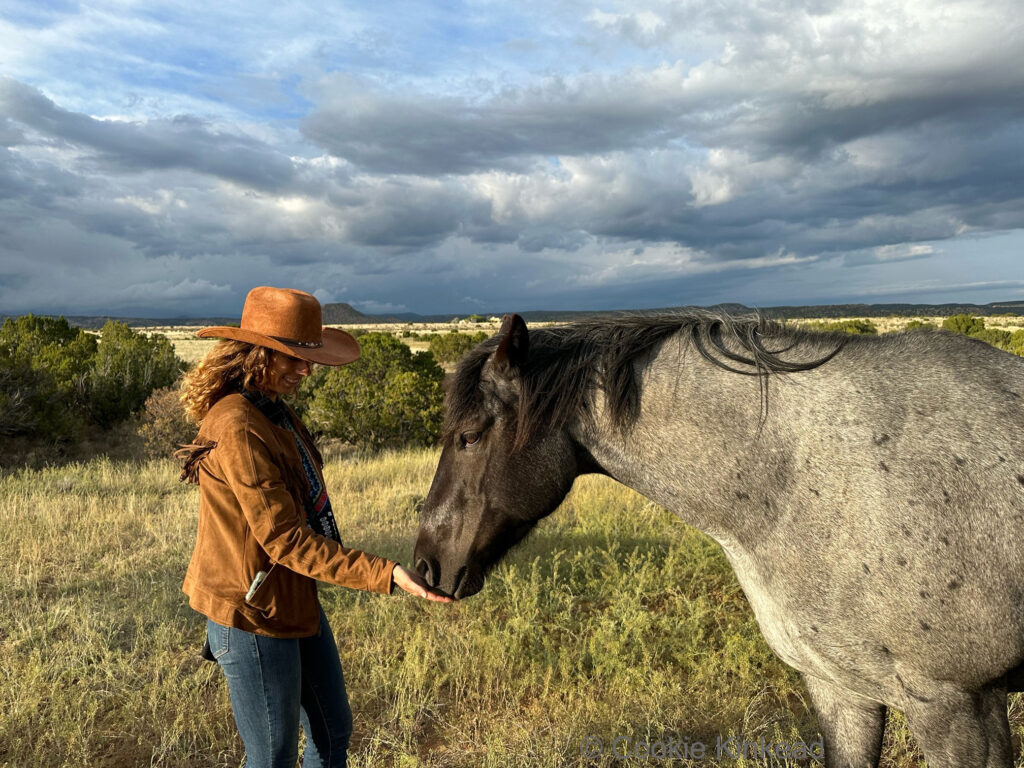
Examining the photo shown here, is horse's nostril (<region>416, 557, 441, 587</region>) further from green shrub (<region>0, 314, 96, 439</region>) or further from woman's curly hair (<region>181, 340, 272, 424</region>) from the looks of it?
green shrub (<region>0, 314, 96, 439</region>)

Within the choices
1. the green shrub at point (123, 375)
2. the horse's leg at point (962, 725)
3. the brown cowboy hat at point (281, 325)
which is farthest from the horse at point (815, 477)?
the green shrub at point (123, 375)

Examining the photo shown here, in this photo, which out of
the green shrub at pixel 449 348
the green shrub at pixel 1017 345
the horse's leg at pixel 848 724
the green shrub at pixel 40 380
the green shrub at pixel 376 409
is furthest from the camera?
the green shrub at pixel 449 348

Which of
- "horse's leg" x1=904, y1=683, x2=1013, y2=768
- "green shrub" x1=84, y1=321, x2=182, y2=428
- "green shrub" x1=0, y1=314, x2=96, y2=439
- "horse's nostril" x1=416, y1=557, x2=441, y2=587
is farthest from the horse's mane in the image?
"green shrub" x1=84, y1=321, x2=182, y2=428

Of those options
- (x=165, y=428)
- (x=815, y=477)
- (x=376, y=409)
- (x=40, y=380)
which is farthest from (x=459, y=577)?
(x=40, y=380)

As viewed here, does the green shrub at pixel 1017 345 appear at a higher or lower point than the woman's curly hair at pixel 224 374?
lower

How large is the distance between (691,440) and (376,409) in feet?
39.7

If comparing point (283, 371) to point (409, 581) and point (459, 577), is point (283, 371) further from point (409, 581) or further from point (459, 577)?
point (459, 577)

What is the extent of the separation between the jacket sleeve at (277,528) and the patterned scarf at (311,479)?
0.89 feet

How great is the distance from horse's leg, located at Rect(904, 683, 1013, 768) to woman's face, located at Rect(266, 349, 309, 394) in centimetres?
269

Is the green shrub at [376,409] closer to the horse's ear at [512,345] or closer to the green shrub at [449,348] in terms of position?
the horse's ear at [512,345]

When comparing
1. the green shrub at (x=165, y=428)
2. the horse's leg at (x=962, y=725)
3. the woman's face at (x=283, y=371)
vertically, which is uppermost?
the woman's face at (x=283, y=371)

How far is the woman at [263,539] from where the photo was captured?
232 centimetres

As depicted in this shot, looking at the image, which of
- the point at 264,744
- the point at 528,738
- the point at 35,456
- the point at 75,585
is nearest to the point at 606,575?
the point at 528,738

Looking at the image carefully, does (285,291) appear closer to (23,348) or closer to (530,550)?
(530,550)
